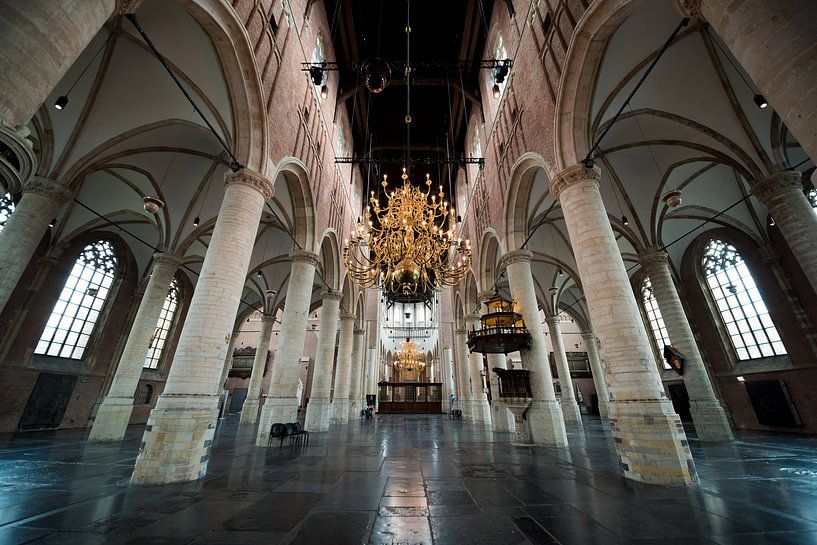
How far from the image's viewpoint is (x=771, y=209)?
8336 mm

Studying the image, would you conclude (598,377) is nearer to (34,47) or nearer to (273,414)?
(273,414)

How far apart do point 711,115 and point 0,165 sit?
47.4ft

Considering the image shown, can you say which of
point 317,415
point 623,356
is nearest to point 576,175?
→ point 623,356

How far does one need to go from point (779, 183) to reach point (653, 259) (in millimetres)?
4242

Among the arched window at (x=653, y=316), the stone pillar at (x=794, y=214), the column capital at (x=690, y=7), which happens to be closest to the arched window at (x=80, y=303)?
the column capital at (x=690, y=7)

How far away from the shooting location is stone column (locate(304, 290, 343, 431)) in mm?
13047

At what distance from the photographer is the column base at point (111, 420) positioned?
10422 mm

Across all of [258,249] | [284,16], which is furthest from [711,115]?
[258,249]

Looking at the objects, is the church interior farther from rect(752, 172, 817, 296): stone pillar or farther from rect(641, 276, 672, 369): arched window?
rect(641, 276, 672, 369): arched window

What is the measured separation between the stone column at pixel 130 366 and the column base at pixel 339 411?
8.77 meters

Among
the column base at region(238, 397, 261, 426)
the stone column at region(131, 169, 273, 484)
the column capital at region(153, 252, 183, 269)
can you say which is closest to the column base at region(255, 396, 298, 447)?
the stone column at region(131, 169, 273, 484)

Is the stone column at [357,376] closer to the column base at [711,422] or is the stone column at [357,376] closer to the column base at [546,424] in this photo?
the column base at [546,424]

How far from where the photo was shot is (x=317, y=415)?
42.8 ft

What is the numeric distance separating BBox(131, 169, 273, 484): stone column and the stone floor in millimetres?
424
